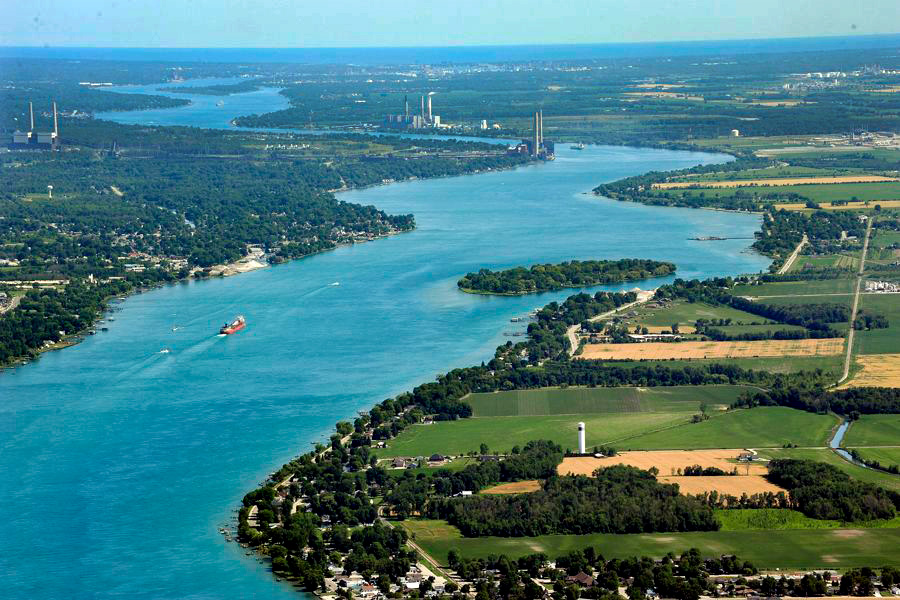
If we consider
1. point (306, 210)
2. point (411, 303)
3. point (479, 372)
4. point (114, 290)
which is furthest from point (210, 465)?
point (306, 210)

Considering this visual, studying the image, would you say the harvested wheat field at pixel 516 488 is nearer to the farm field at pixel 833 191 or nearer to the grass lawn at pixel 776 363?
the grass lawn at pixel 776 363

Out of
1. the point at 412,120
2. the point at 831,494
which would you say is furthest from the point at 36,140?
the point at 831,494

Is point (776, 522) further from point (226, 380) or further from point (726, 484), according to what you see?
point (226, 380)

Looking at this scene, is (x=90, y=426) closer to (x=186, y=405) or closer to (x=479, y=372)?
(x=186, y=405)

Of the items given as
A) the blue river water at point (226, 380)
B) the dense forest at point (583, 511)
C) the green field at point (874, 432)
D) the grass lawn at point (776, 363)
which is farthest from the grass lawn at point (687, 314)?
the dense forest at point (583, 511)

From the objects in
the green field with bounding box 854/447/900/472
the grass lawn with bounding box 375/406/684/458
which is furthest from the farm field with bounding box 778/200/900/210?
the green field with bounding box 854/447/900/472

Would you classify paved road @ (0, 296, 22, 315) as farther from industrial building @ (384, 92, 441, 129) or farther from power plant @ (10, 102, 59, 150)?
industrial building @ (384, 92, 441, 129)
